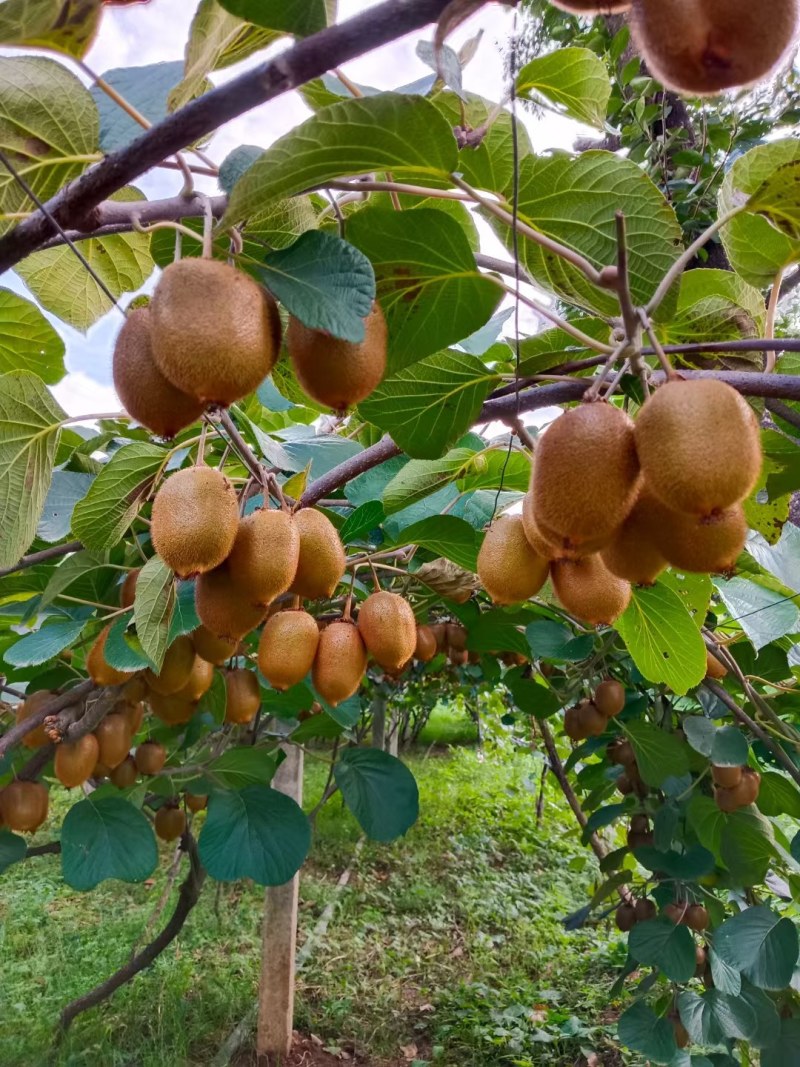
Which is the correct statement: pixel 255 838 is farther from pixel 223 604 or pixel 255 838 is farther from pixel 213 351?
pixel 213 351

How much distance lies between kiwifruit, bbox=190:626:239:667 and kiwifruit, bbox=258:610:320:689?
63 mm

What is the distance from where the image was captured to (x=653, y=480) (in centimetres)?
54

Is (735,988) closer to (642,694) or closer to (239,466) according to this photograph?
(642,694)

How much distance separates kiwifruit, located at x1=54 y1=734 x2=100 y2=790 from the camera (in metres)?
1.40

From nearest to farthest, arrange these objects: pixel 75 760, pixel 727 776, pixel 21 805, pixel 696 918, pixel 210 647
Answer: pixel 210 647 → pixel 75 760 → pixel 21 805 → pixel 727 776 → pixel 696 918

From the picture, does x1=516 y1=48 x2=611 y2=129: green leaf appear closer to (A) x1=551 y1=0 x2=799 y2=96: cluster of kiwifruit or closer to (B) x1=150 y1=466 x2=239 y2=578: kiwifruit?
(A) x1=551 y1=0 x2=799 y2=96: cluster of kiwifruit

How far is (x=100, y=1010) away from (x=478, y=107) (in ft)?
12.5

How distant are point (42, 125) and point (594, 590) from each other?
629 millimetres

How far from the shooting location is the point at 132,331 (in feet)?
1.95

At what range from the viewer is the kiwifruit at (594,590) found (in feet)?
2.41

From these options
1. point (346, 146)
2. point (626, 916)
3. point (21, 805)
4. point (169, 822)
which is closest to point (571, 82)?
point (346, 146)

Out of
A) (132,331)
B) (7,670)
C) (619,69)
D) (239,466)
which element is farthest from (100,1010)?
(619,69)

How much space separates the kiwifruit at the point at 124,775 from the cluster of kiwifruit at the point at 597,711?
117 cm

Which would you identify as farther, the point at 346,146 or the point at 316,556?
the point at 316,556
